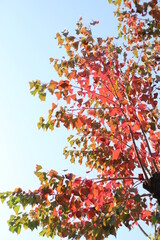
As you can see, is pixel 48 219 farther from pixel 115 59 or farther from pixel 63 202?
pixel 115 59

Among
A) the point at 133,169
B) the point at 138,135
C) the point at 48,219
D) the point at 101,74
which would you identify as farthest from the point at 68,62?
the point at 48,219

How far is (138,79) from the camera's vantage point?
15.4 ft

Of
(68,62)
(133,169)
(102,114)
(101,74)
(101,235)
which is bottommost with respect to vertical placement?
(101,235)

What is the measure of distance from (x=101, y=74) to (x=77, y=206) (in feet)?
6.76

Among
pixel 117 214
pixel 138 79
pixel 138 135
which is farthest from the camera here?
pixel 138 79

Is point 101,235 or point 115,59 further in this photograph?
point 115,59

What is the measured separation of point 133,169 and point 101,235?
1.54 meters

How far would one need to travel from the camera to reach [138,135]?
4.36 m

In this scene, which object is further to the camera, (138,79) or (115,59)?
(115,59)

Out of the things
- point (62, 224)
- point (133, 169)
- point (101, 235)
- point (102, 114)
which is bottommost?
point (101, 235)

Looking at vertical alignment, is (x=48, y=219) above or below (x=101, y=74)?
below

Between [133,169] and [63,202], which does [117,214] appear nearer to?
[63,202]

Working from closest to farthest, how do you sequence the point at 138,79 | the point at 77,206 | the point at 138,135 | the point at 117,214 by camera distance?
the point at 117,214
the point at 77,206
the point at 138,135
the point at 138,79

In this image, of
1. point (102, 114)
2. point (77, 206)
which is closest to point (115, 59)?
point (102, 114)
